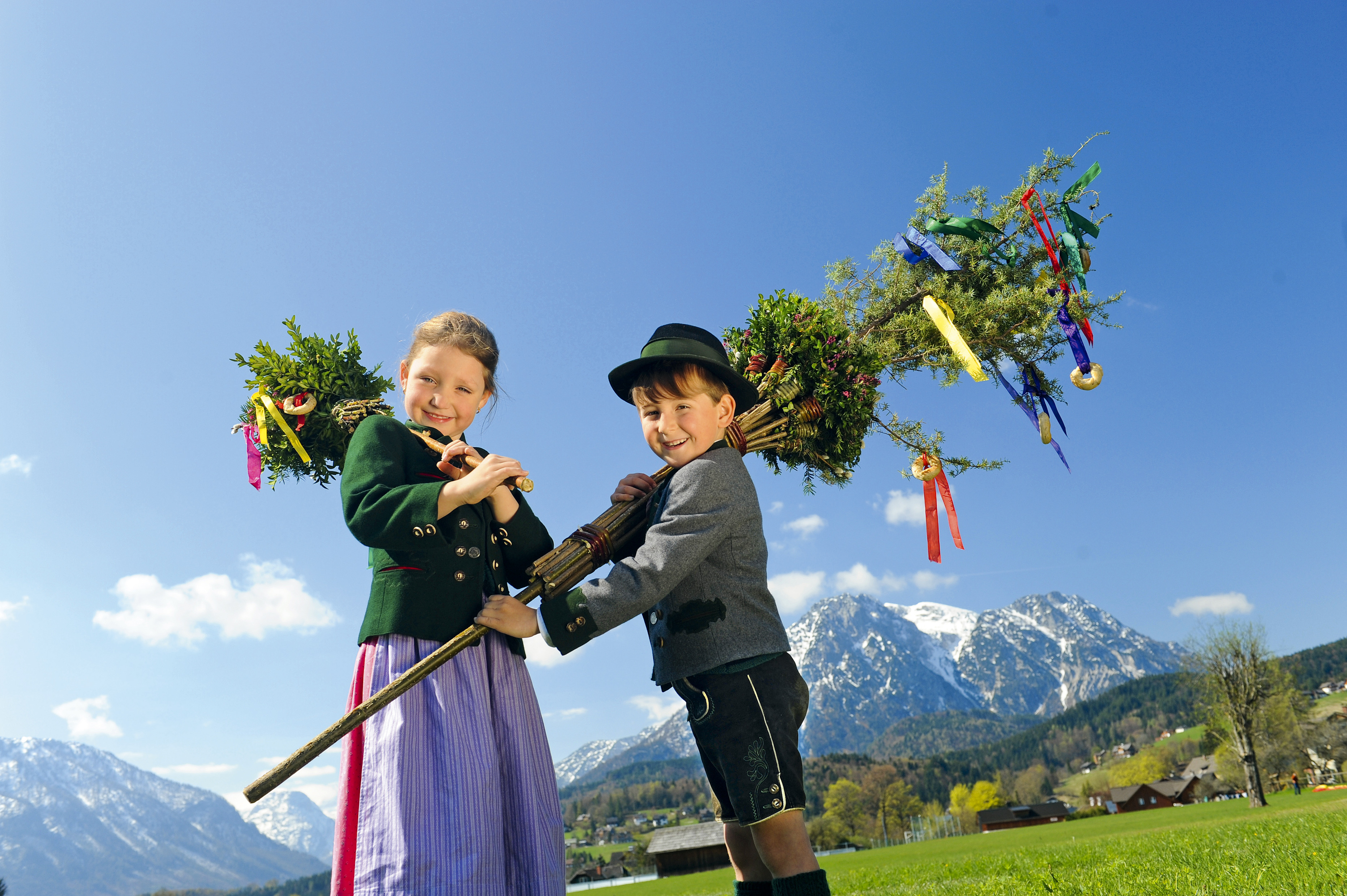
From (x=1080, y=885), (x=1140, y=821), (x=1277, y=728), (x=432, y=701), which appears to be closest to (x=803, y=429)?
(x=432, y=701)

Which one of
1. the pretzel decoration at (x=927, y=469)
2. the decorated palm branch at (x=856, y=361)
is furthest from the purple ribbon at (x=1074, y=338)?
the pretzel decoration at (x=927, y=469)

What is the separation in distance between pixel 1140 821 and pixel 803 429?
118 feet

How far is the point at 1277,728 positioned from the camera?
131 feet

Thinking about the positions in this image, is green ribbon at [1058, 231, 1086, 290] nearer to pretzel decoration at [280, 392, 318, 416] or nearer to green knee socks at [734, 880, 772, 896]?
green knee socks at [734, 880, 772, 896]

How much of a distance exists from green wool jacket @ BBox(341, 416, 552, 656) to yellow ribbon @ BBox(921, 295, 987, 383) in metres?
2.86

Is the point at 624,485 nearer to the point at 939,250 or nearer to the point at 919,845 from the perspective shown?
the point at 939,250

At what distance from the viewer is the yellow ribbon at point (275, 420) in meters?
3.88

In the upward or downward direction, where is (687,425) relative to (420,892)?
upward

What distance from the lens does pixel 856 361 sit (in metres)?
4.34

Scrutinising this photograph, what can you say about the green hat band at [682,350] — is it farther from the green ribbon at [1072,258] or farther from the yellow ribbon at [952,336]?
the green ribbon at [1072,258]

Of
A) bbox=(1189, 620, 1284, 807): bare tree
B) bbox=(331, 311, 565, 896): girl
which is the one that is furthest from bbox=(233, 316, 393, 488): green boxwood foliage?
bbox=(1189, 620, 1284, 807): bare tree

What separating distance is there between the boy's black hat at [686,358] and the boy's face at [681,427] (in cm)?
16

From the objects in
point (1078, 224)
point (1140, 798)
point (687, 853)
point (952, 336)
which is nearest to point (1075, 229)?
point (1078, 224)

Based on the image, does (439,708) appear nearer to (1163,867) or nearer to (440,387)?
(440,387)
